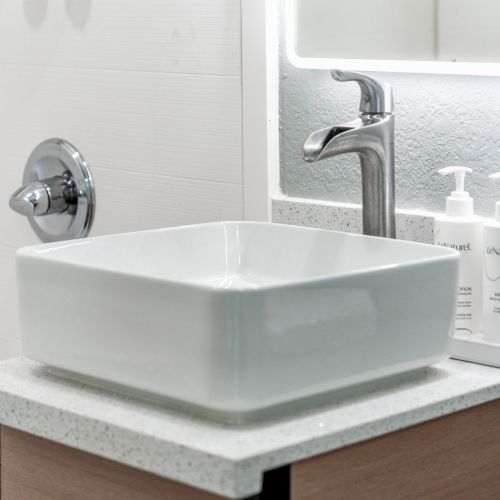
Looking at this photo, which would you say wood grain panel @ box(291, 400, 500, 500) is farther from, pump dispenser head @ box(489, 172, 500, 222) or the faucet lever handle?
the faucet lever handle

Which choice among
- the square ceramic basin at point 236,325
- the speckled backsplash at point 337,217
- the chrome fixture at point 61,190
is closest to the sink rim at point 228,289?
the square ceramic basin at point 236,325

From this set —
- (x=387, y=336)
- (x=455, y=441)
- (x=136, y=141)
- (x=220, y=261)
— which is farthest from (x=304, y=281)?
(x=136, y=141)

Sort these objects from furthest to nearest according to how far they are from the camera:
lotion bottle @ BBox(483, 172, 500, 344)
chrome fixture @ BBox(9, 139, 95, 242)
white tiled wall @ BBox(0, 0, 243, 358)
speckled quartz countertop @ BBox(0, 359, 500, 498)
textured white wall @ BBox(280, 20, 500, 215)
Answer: chrome fixture @ BBox(9, 139, 95, 242)
white tiled wall @ BBox(0, 0, 243, 358)
textured white wall @ BBox(280, 20, 500, 215)
lotion bottle @ BBox(483, 172, 500, 344)
speckled quartz countertop @ BBox(0, 359, 500, 498)

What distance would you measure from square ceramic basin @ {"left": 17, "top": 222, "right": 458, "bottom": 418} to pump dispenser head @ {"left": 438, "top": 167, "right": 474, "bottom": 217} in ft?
0.23

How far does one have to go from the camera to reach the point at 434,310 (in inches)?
45.7

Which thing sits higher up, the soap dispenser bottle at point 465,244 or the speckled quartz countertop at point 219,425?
the soap dispenser bottle at point 465,244

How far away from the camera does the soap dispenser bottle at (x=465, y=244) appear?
1.27 m

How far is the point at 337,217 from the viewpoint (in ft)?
4.89

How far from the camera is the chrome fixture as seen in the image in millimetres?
1834

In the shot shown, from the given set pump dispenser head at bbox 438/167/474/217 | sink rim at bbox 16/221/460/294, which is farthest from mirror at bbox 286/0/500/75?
sink rim at bbox 16/221/460/294

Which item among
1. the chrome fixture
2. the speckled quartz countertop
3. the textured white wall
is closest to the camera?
the speckled quartz countertop

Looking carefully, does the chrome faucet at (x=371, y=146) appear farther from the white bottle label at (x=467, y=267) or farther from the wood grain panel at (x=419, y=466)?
the wood grain panel at (x=419, y=466)

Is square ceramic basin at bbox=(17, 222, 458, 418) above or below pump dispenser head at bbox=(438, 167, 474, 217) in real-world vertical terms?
below

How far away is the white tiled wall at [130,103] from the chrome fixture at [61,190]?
0.02 m
